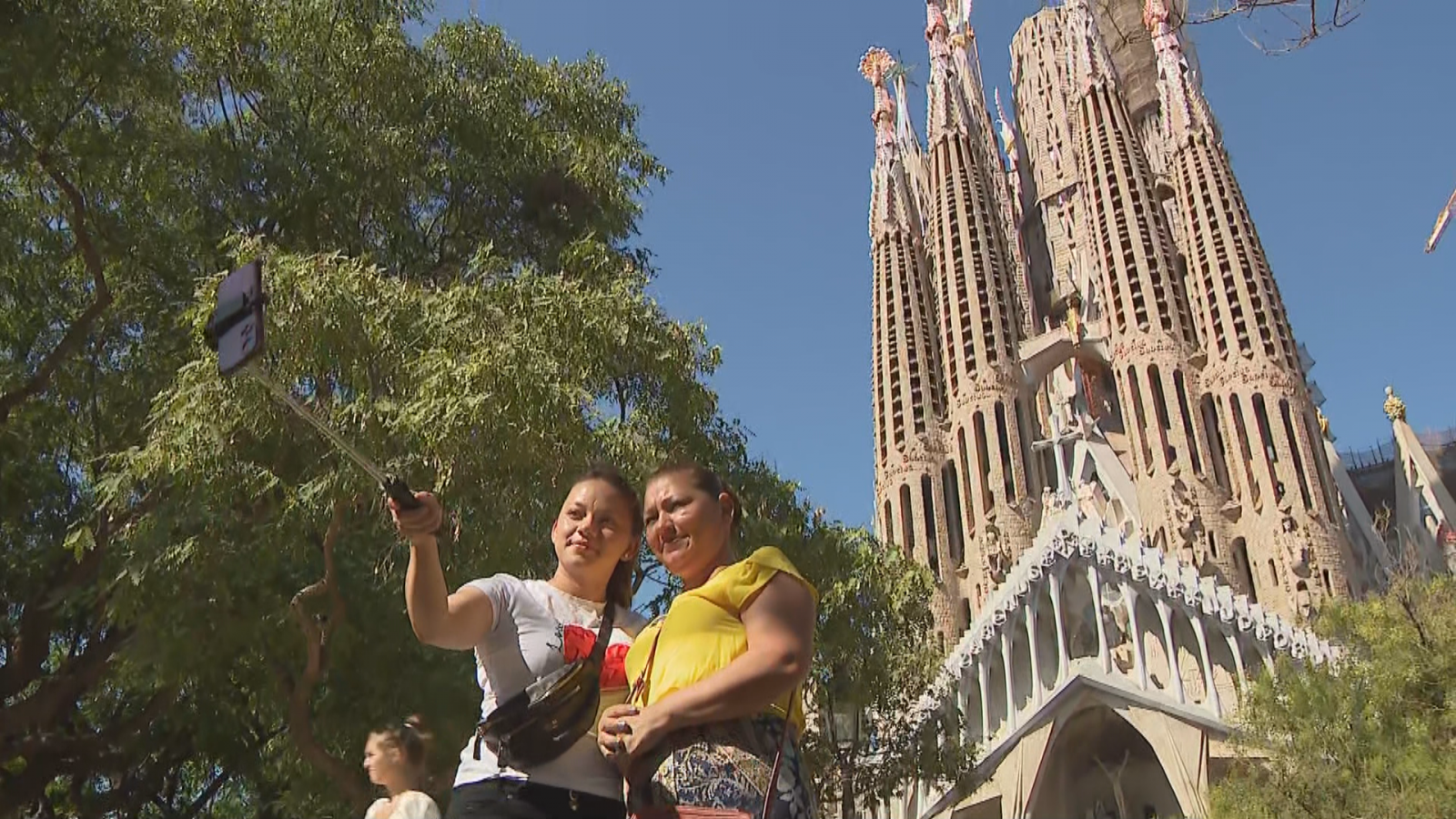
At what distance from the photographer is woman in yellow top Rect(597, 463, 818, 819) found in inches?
79.7

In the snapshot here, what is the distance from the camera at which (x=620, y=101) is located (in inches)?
414

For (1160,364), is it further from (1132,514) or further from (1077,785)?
(1077,785)

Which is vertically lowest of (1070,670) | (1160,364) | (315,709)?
(315,709)

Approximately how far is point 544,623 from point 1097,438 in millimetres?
31716

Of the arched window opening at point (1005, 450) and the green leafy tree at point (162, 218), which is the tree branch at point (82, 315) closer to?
the green leafy tree at point (162, 218)

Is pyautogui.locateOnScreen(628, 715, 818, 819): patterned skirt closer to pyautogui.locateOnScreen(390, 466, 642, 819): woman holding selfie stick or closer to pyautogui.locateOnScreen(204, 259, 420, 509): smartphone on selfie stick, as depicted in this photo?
pyautogui.locateOnScreen(390, 466, 642, 819): woman holding selfie stick

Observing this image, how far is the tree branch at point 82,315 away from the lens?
771 centimetres

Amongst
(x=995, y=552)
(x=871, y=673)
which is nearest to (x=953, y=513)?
(x=995, y=552)

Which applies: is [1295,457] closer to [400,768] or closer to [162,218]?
[162,218]

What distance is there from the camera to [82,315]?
324 inches

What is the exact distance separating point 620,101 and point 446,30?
1567mm

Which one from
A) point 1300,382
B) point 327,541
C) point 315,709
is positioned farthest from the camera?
point 1300,382

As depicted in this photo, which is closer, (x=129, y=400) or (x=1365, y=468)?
(x=129, y=400)

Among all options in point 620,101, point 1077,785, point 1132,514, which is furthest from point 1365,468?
point 620,101
